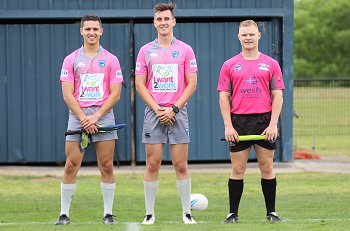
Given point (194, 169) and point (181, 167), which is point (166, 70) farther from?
point (194, 169)

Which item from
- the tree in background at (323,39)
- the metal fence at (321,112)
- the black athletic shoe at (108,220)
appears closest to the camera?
the black athletic shoe at (108,220)

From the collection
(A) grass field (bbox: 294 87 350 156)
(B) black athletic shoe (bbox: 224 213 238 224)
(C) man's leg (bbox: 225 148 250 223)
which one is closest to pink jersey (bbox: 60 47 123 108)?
(C) man's leg (bbox: 225 148 250 223)

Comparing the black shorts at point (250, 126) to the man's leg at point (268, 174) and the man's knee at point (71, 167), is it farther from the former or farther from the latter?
the man's knee at point (71, 167)

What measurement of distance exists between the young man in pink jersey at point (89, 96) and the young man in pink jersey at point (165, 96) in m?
0.34

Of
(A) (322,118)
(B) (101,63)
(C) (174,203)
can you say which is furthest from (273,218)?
(A) (322,118)

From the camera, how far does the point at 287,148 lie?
19.7 meters

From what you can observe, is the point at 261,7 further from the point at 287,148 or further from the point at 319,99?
the point at 319,99

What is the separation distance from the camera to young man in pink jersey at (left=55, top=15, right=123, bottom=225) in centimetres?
1120

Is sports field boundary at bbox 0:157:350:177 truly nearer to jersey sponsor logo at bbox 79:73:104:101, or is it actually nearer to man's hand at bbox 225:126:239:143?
jersey sponsor logo at bbox 79:73:104:101

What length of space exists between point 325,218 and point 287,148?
7725 mm

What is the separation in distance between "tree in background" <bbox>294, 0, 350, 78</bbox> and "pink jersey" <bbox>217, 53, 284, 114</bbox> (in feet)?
147

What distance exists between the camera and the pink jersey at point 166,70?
441 inches

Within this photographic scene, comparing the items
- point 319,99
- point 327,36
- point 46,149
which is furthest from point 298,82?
point 327,36

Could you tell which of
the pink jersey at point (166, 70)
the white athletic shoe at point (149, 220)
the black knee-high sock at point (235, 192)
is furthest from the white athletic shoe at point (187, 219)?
the pink jersey at point (166, 70)
